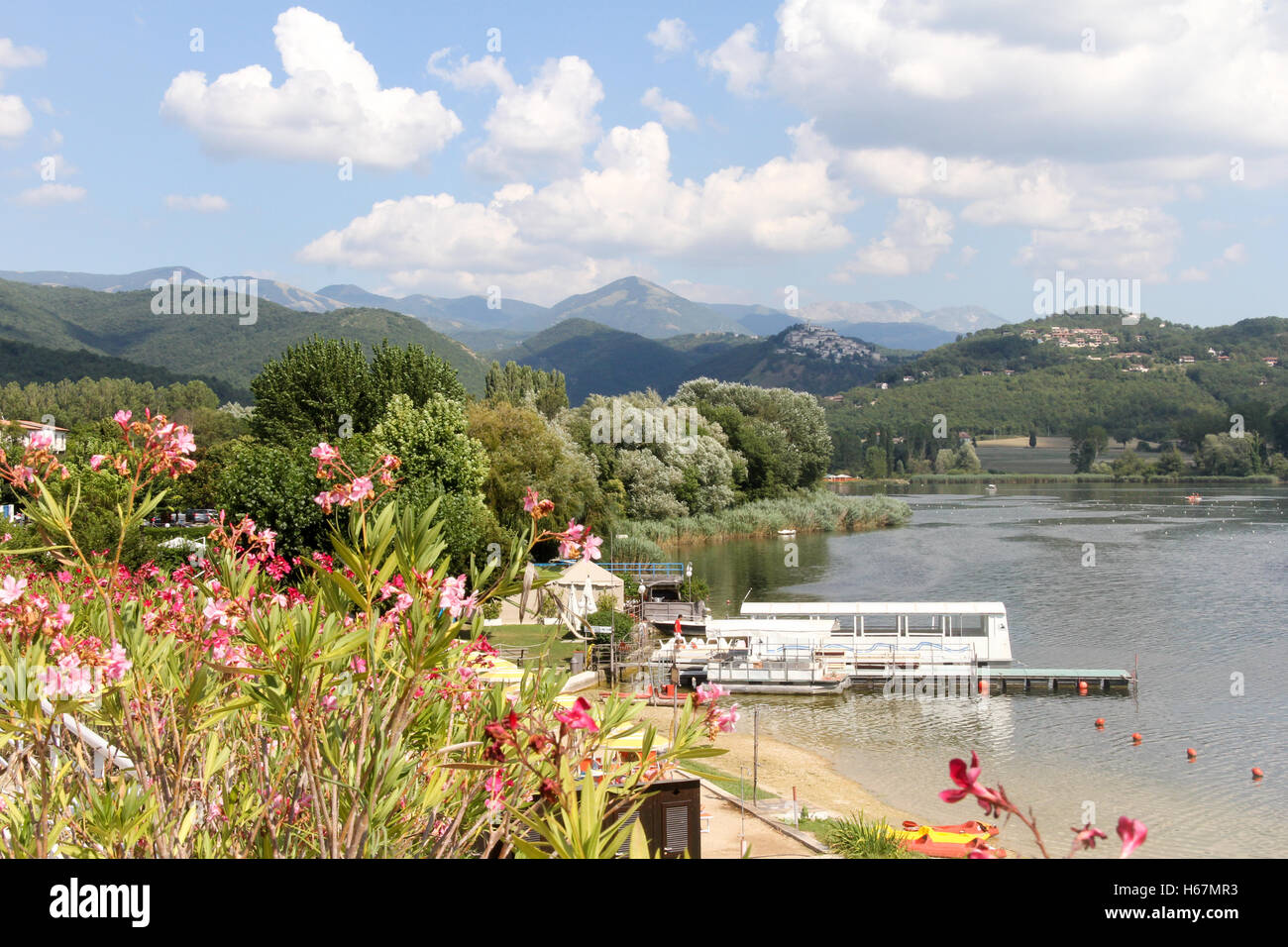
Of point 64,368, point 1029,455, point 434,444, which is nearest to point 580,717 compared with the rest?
point 434,444

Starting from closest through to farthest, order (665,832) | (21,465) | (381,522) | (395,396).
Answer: (381,522), (21,465), (665,832), (395,396)

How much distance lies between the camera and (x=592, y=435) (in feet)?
193

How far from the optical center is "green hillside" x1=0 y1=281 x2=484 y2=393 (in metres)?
157

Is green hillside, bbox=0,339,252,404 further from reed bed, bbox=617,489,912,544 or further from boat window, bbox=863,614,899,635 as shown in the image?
boat window, bbox=863,614,899,635

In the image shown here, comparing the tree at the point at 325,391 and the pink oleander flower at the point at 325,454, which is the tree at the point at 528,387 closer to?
the tree at the point at 325,391

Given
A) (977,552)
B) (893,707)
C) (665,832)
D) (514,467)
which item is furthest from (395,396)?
(977,552)

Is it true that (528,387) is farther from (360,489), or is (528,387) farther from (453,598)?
(453,598)

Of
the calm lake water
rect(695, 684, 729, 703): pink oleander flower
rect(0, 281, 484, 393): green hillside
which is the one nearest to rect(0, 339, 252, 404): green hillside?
rect(0, 281, 484, 393): green hillside

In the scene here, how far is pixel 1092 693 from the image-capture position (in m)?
26.4

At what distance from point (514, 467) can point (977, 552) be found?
27225 millimetres

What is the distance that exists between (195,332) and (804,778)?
579 feet

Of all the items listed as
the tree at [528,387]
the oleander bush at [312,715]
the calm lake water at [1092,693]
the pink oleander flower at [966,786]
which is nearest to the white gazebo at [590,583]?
the calm lake water at [1092,693]

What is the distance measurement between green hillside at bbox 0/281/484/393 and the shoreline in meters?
132

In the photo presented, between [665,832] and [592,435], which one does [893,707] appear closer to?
[665,832]
